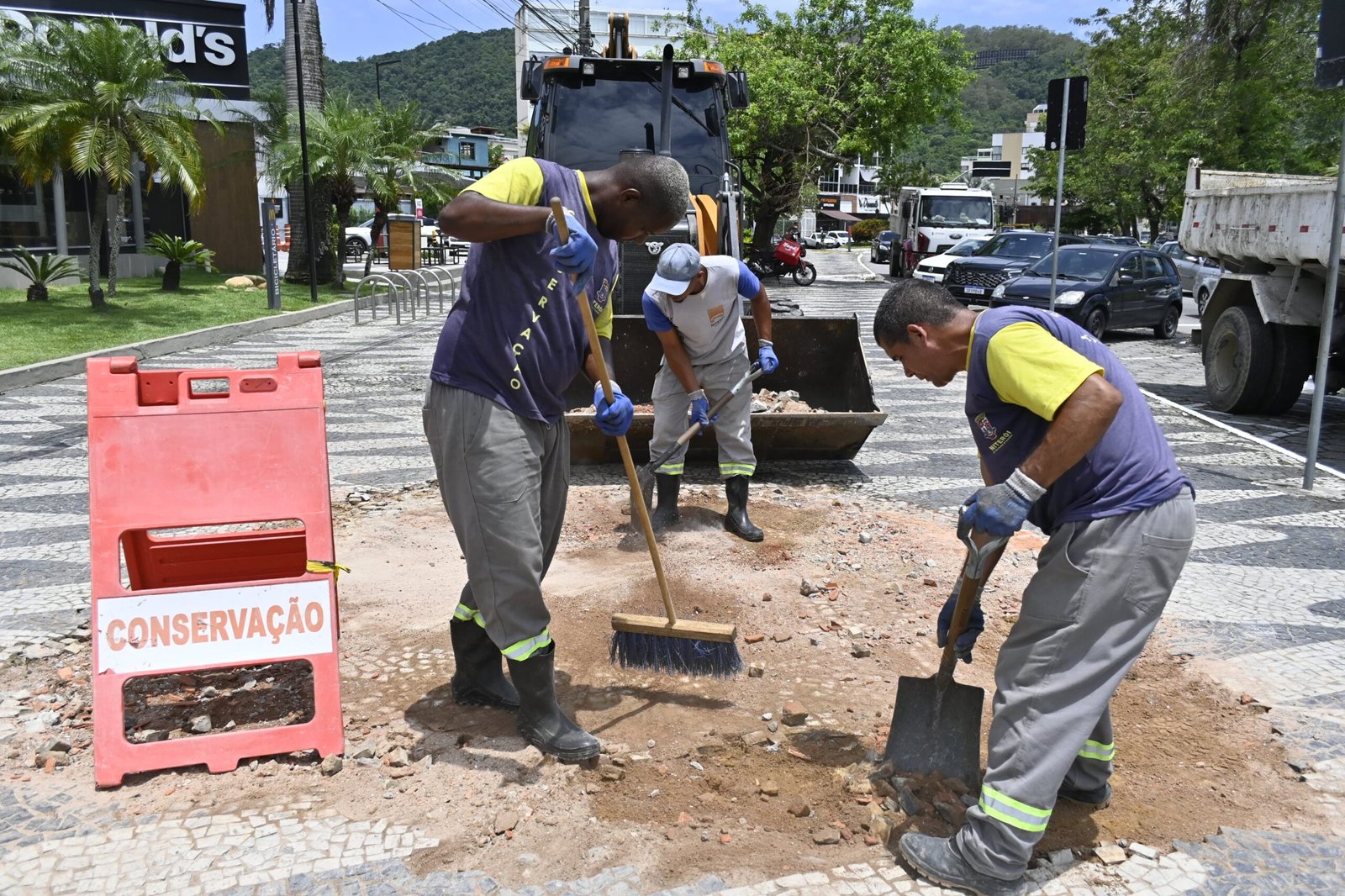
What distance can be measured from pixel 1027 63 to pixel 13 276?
169506mm

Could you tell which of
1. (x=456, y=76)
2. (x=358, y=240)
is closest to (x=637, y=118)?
(x=358, y=240)

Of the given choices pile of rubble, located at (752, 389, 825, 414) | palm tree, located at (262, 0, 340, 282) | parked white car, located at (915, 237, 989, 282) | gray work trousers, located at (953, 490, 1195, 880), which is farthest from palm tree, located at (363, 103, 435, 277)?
gray work trousers, located at (953, 490, 1195, 880)

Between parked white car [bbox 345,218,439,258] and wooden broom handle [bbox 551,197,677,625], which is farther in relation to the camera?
parked white car [bbox 345,218,439,258]

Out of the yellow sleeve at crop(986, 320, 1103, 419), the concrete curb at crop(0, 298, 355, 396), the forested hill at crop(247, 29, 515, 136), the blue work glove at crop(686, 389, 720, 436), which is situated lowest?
the concrete curb at crop(0, 298, 355, 396)

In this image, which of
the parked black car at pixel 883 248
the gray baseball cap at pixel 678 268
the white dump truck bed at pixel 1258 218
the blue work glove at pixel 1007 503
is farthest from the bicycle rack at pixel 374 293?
the parked black car at pixel 883 248

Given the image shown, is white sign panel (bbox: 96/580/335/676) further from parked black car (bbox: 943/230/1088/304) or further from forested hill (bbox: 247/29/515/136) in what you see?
forested hill (bbox: 247/29/515/136)

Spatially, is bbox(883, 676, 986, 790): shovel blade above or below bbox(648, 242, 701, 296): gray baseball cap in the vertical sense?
below

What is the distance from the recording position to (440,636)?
13.6 ft

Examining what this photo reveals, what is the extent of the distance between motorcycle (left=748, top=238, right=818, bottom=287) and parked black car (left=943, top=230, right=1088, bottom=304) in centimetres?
604

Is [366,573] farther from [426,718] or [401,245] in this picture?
[401,245]

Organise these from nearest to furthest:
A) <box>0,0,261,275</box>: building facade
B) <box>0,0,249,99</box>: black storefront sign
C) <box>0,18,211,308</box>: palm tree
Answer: <box>0,18,211,308</box>: palm tree, <box>0,0,261,275</box>: building facade, <box>0,0,249,99</box>: black storefront sign

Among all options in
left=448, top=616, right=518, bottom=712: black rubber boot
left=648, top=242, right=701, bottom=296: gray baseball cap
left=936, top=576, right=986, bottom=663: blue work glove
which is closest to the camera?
left=936, top=576, right=986, bottom=663: blue work glove

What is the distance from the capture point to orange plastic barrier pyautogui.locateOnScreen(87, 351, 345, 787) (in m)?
3.04

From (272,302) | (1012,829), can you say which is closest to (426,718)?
(1012,829)
